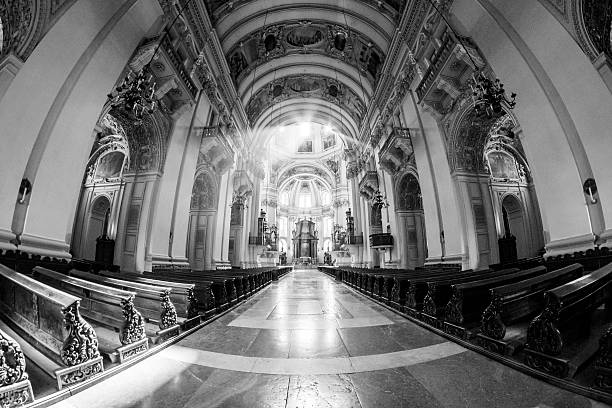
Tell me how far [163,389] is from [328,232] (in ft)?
116

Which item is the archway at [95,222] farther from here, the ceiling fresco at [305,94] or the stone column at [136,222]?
the ceiling fresco at [305,94]

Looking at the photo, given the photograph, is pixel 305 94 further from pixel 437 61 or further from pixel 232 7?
pixel 437 61

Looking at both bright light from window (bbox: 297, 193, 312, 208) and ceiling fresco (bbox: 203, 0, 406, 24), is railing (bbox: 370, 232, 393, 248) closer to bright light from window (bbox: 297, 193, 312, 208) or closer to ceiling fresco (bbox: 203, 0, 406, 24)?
ceiling fresco (bbox: 203, 0, 406, 24)

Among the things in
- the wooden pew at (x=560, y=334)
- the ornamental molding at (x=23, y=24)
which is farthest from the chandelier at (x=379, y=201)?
the ornamental molding at (x=23, y=24)

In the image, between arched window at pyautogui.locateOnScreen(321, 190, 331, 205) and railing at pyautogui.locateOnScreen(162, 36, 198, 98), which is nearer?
railing at pyautogui.locateOnScreen(162, 36, 198, 98)

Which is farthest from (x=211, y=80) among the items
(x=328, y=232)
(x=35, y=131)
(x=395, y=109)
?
(x=328, y=232)

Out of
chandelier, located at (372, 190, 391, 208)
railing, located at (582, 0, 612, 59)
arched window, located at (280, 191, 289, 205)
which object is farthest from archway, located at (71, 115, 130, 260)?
arched window, located at (280, 191, 289, 205)

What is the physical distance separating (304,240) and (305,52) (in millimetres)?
24253

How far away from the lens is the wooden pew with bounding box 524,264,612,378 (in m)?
1.63

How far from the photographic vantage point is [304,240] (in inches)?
1347

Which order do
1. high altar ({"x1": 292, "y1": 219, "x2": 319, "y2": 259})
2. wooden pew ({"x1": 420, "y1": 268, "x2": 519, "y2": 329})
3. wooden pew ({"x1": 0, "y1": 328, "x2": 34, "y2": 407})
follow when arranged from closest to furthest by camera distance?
wooden pew ({"x1": 0, "y1": 328, "x2": 34, "y2": 407}) → wooden pew ({"x1": 420, "y1": 268, "x2": 519, "y2": 329}) → high altar ({"x1": 292, "y1": 219, "x2": 319, "y2": 259})

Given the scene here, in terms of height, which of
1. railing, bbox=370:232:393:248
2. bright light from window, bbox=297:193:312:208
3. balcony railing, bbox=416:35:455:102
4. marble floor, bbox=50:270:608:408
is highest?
bright light from window, bbox=297:193:312:208

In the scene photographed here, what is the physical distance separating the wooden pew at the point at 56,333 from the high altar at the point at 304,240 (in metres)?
32.3

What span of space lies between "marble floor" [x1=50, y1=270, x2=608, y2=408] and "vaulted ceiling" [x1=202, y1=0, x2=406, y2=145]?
35.1 ft
